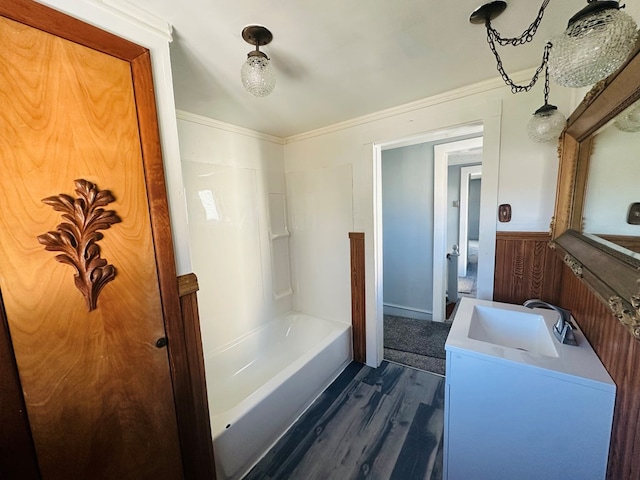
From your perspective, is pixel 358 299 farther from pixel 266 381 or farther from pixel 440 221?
pixel 440 221

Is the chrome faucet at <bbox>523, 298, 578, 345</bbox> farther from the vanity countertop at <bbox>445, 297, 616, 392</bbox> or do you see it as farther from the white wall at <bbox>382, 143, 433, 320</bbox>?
the white wall at <bbox>382, 143, 433, 320</bbox>

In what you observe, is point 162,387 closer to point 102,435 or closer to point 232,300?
point 102,435

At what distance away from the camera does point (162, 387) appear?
1030 mm

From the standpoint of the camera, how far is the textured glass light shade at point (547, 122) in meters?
1.16

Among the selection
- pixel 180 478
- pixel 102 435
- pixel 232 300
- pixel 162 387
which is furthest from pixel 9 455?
pixel 232 300

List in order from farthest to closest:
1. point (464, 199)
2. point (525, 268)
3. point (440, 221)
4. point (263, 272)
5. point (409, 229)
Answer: point (464, 199)
point (409, 229)
point (440, 221)
point (263, 272)
point (525, 268)

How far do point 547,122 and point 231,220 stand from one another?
6.91 ft

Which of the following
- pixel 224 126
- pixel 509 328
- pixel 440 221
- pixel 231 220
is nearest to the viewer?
pixel 509 328

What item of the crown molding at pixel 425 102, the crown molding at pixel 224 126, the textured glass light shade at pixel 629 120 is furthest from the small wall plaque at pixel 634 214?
the crown molding at pixel 224 126

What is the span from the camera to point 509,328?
1398 mm

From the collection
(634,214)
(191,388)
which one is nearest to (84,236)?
(191,388)

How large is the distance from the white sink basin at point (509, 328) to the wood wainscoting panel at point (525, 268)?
10.6 inches

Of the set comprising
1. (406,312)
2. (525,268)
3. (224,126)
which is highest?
(224,126)

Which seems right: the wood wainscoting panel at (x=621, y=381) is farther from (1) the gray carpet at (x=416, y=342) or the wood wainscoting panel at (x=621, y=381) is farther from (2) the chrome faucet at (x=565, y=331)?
(1) the gray carpet at (x=416, y=342)
